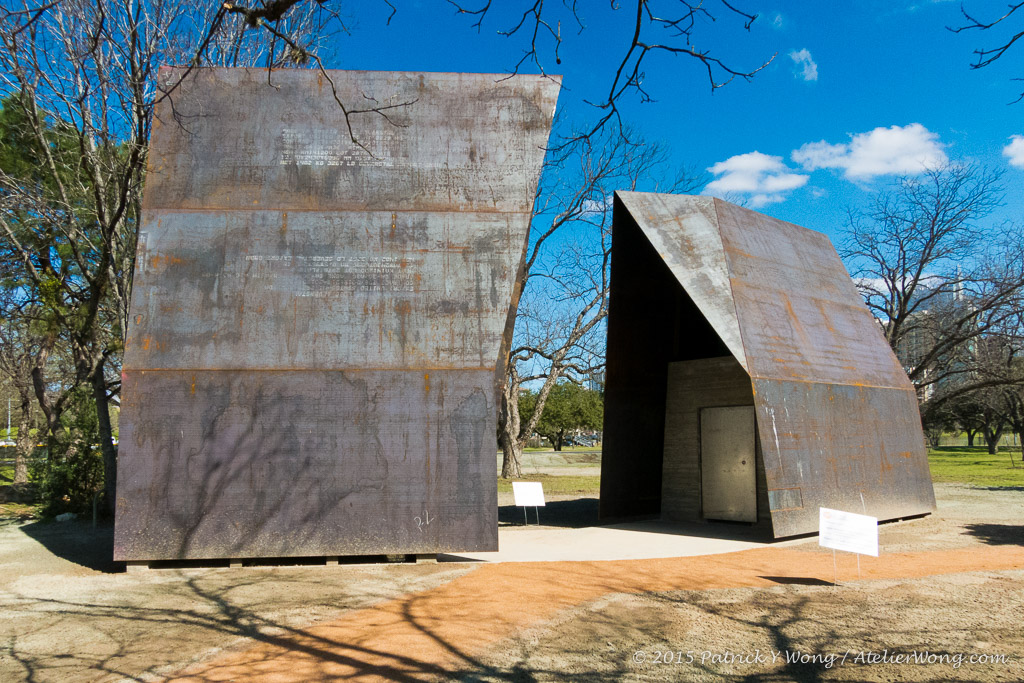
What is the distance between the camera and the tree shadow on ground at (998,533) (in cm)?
1015

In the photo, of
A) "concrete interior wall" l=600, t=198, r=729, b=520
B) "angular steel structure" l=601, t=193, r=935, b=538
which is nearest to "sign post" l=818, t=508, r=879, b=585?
"angular steel structure" l=601, t=193, r=935, b=538

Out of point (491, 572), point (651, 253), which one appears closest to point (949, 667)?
point (491, 572)

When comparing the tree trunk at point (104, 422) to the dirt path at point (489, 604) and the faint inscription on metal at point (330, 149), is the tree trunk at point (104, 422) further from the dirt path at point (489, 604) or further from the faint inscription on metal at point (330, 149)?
the dirt path at point (489, 604)

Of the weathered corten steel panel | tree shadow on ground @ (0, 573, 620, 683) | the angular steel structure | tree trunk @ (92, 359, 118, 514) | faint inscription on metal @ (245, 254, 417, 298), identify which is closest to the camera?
tree shadow on ground @ (0, 573, 620, 683)

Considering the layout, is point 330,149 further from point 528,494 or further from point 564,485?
point 564,485

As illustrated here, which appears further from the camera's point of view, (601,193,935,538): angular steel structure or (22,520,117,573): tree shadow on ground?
(601,193,935,538): angular steel structure

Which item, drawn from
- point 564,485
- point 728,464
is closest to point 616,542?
point 728,464

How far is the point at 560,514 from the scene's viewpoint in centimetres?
1475

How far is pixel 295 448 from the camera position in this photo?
8500mm

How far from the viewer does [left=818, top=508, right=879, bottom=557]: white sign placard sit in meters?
7.70

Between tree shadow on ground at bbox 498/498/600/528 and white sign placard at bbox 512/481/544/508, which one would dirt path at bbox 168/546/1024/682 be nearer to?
white sign placard at bbox 512/481/544/508

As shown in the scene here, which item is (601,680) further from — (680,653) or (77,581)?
(77,581)

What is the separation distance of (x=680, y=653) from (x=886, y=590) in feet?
10.6

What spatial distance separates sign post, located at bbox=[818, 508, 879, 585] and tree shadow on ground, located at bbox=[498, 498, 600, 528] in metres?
5.75
